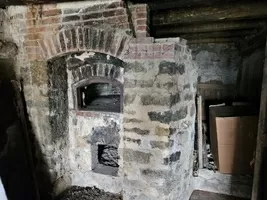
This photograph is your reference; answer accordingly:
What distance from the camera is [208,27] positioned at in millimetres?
2117

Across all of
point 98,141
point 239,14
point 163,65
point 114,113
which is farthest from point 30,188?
point 239,14

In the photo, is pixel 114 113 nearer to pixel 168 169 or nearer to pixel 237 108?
pixel 168 169

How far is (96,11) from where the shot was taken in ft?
6.53

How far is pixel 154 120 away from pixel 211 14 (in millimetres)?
915

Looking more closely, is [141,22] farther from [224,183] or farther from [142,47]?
[224,183]

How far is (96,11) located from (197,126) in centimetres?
150

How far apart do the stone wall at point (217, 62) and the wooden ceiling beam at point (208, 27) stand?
640 millimetres

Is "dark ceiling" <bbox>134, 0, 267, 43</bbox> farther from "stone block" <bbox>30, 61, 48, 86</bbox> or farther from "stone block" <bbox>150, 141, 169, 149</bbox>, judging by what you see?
"stone block" <bbox>30, 61, 48, 86</bbox>

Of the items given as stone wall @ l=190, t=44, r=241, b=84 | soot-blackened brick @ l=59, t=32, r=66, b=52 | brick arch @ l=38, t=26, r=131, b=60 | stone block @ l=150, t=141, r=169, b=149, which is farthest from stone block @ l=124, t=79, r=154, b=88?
stone wall @ l=190, t=44, r=241, b=84

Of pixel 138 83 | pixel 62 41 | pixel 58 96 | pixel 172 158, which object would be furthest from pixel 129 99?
pixel 58 96

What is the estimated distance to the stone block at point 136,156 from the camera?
6.25 ft

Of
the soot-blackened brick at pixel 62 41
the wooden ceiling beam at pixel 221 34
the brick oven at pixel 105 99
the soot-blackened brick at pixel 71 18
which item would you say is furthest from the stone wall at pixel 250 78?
the soot-blackened brick at pixel 62 41

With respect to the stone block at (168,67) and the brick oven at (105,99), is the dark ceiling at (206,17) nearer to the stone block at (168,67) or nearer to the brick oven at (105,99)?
the brick oven at (105,99)

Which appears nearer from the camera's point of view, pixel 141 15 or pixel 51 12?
pixel 141 15
